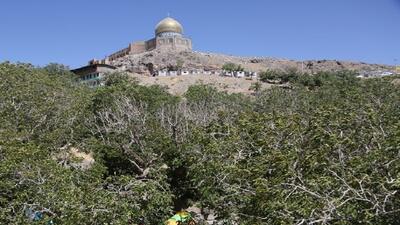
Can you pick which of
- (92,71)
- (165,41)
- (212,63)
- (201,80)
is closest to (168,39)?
(165,41)

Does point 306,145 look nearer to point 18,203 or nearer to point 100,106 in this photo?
point 18,203

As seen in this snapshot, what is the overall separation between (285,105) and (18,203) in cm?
2269

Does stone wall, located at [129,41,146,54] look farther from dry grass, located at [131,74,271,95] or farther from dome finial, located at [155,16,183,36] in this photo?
dry grass, located at [131,74,271,95]

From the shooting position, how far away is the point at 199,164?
1460 centimetres

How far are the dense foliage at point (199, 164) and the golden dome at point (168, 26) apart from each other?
4922 cm

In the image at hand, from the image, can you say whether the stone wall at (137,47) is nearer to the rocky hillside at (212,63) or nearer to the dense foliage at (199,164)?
the rocky hillside at (212,63)

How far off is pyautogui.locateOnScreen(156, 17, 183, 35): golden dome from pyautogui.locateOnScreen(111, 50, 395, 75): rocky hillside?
3533mm

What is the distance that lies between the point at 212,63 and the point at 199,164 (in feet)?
212

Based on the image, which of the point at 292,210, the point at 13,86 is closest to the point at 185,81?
the point at 13,86

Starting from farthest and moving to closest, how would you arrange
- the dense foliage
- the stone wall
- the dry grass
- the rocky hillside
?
the stone wall, the rocky hillside, the dry grass, the dense foliage

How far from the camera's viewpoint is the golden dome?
76.1 meters

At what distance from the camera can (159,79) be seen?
6372 centimetres

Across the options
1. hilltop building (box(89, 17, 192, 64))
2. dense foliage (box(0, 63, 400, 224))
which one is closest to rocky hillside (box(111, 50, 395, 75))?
hilltop building (box(89, 17, 192, 64))

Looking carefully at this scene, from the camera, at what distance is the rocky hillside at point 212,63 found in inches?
2872
